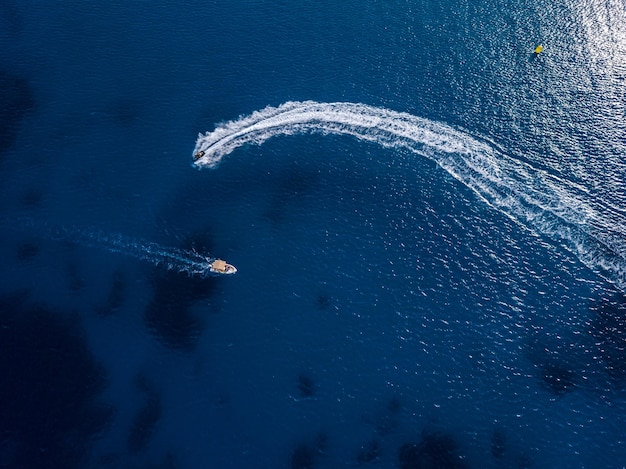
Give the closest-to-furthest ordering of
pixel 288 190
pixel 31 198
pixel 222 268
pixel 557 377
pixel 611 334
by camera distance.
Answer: pixel 557 377 < pixel 611 334 < pixel 222 268 < pixel 288 190 < pixel 31 198

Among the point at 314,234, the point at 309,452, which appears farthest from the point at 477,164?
the point at 309,452

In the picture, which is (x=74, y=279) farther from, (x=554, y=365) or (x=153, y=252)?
(x=554, y=365)

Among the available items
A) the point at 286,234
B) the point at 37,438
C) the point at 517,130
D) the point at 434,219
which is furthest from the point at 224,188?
the point at 517,130

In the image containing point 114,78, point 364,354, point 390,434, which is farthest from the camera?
point 114,78

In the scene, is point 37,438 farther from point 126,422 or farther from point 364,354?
point 364,354

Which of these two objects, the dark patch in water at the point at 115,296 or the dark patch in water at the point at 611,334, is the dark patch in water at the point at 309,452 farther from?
the dark patch in water at the point at 611,334

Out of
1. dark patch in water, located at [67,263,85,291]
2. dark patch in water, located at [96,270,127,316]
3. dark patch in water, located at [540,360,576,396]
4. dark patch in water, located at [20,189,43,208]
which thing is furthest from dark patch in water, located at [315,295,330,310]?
dark patch in water, located at [20,189,43,208]

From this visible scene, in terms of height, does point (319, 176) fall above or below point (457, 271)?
above
